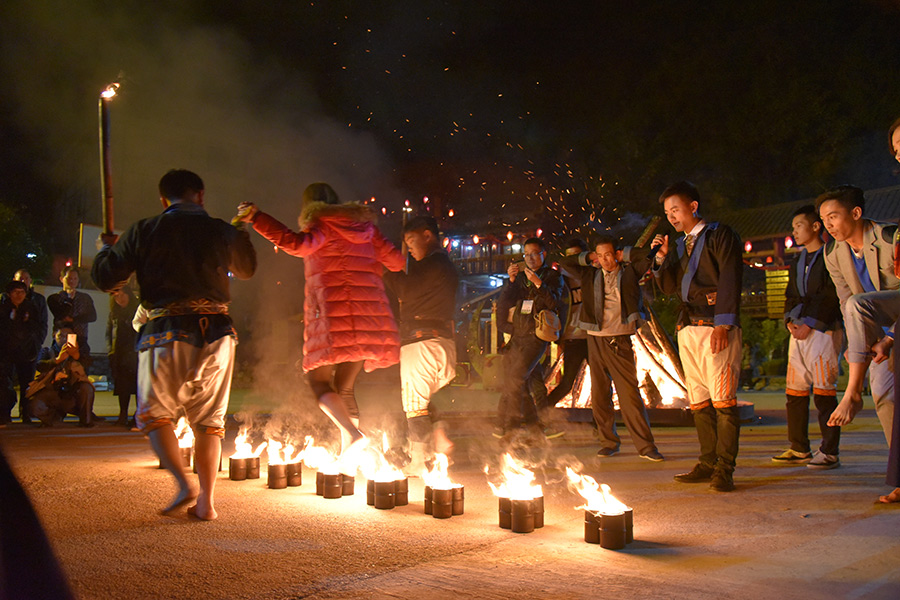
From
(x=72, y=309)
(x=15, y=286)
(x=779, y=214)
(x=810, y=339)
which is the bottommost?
(x=810, y=339)

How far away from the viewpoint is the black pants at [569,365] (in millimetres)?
7812

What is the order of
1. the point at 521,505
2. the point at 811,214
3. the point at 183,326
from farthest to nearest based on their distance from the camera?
the point at 811,214 < the point at 183,326 < the point at 521,505

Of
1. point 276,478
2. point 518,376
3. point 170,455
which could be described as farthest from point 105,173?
point 518,376

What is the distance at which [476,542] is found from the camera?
120 inches

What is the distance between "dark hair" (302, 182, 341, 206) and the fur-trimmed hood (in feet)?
0.26

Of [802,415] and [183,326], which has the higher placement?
[183,326]

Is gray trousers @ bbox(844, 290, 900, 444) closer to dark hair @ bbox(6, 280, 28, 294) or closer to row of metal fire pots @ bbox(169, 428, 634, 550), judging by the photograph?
row of metal fire pots @ bbox(169, 428, 634, 550)

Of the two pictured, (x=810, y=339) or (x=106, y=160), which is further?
(x=810, y=339)

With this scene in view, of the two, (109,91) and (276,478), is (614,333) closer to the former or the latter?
(276,478)

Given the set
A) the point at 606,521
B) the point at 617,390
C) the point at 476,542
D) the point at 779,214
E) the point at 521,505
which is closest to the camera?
the point at 606,521

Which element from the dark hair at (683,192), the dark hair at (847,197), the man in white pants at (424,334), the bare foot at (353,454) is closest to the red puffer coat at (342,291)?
the man in white pants at (424,334)

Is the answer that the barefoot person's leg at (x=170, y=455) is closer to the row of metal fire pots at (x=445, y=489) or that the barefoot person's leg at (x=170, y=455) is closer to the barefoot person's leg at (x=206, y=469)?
the barefoot person's leg at (x=206, y=469)

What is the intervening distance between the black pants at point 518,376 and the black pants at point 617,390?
84 centimetres

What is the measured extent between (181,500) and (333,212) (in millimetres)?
2011
